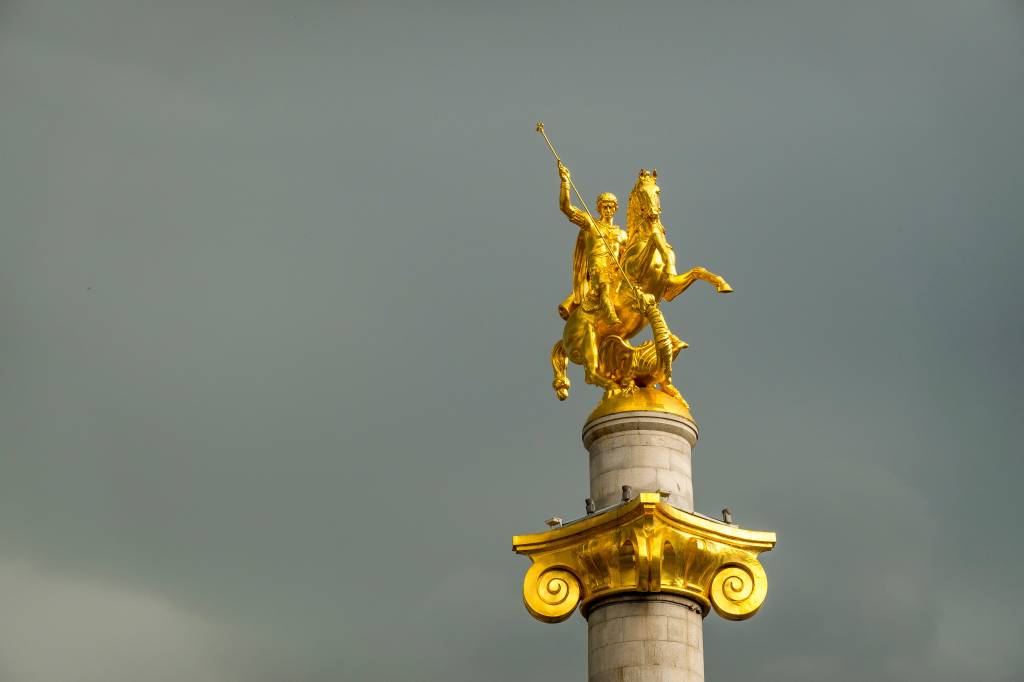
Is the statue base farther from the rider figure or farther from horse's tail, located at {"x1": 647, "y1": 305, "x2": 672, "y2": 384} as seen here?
the rider figure

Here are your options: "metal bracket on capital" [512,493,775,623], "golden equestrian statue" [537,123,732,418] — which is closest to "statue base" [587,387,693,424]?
"golden equestrian statue" [537,123,732,418]

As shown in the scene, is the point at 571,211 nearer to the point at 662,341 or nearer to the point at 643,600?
the point at 662,341

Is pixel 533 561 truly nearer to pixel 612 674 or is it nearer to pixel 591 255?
pixel 612 674

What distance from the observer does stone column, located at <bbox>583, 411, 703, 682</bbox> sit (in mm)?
32969

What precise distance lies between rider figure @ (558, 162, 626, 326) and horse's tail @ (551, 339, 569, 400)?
2.51ft

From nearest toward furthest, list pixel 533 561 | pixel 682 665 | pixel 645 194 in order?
pixel 682 665 < pixel 533 561 < pixel 645 194

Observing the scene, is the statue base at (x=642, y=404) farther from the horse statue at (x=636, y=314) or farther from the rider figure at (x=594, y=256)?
the rider figure at (x=594, y=256)

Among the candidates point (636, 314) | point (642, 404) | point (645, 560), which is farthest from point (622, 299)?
point (645, 560)

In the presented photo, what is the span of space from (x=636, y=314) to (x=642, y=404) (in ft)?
8.22

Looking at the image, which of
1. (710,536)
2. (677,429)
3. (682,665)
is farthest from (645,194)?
(682,665)

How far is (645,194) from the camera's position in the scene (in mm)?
37656

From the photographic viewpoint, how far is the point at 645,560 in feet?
110

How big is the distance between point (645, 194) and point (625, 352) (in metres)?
3.41

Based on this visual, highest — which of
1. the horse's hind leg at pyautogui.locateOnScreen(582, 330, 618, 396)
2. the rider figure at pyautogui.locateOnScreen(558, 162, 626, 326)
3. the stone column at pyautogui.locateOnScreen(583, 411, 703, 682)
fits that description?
the rider figure at pyautogui.locateOnScreen(558, 162, 626, 326)
